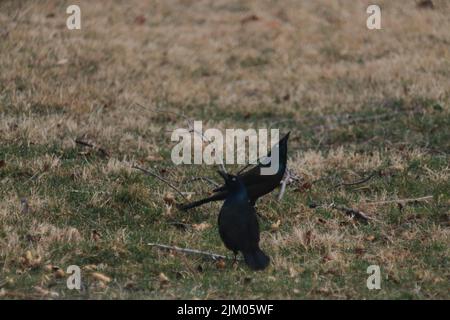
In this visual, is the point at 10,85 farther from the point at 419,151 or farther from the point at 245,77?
the point at 419,151

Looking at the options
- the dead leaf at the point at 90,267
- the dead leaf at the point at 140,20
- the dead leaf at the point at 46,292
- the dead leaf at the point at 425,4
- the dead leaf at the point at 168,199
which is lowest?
the dead leaf at the point at 46,292

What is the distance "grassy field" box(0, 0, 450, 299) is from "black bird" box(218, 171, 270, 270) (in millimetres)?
199

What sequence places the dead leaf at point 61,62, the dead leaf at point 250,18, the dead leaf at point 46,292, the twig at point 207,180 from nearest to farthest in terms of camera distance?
the dead leaf at point 46,292
the twig at point 207,180
the dead leaf at point 61,62
the dead leaf at point 250,18

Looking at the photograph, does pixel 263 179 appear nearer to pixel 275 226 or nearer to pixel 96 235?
pixel 275 226

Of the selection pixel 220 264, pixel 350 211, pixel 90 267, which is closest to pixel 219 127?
pixel 350 211

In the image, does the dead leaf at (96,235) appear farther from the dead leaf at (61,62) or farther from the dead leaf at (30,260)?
the dead leaf at (61,62)

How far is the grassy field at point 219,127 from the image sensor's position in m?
6.45

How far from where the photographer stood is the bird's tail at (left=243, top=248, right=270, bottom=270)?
627 centimetres

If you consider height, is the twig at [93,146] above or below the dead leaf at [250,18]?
below

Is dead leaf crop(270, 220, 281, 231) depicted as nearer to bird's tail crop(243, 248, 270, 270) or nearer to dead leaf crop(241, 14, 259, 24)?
bird's tail crop(243, 248, 270, 270)

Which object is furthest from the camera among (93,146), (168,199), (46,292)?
(93,146)

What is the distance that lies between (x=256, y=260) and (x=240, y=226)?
296 mm

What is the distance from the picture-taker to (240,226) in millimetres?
6223

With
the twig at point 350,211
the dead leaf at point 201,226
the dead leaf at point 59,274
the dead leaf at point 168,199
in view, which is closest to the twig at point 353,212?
the twig at point 350,211
